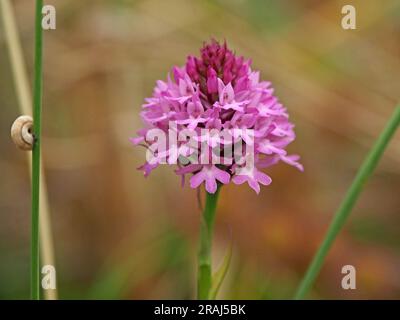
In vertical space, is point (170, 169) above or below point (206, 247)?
above

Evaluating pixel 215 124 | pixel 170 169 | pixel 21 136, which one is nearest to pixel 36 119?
pixel 21 136

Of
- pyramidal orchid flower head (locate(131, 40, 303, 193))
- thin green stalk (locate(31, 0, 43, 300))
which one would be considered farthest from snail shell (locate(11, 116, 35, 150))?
pyramidal orchid flower head (locate(131, 40, 303, 193))

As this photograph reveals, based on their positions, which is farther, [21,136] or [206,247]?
[206,247]

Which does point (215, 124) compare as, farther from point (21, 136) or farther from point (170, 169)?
point (170, 169)

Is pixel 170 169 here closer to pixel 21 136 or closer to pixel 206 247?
pixel 206 247

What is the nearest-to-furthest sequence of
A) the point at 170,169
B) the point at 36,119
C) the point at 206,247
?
1. the point at 36,119
2. the point at 206,247
3. the point at 170,169

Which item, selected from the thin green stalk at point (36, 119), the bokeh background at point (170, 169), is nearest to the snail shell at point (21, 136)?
the thin green stalk at point (36, 119)

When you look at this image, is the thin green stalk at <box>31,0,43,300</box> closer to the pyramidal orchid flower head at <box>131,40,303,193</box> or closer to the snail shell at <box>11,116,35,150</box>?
the snail shell at <box>11,116,35,150</box>

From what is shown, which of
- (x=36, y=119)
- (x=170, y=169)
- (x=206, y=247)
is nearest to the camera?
(x=36, y=119)

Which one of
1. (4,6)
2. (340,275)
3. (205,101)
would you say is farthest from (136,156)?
(205,101)
